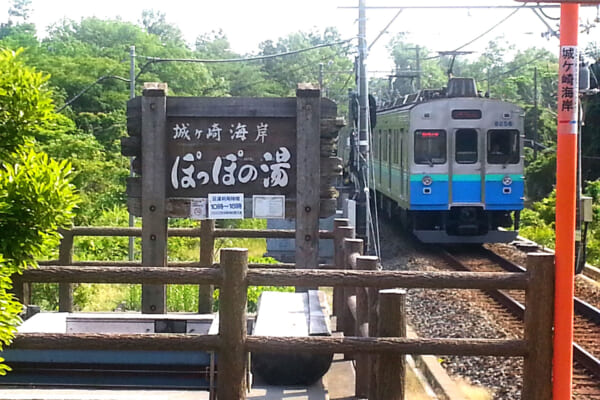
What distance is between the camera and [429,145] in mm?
16312

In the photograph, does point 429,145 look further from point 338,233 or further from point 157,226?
point 157,226

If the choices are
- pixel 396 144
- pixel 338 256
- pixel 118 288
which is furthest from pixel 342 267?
pixel 396 144

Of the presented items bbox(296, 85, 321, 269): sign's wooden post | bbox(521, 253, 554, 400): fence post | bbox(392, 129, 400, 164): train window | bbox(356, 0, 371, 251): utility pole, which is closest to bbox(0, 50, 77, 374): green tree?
bbox(521, 253, 554, 400): fence post

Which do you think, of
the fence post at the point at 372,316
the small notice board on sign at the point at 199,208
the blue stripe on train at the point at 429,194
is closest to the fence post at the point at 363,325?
the fence post at the point at 372,316

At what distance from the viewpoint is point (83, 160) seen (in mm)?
24219

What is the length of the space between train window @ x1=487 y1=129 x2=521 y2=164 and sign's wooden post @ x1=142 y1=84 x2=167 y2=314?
11.2 metres

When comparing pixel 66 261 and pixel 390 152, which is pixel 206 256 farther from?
pixel 390 152

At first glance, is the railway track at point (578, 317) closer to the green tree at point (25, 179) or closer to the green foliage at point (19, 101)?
the green tree at point (25, 179)

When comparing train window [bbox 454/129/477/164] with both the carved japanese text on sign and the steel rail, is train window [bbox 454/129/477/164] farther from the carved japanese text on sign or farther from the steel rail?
the carved japanese text on sign

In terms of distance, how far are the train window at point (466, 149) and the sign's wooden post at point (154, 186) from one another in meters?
11.0

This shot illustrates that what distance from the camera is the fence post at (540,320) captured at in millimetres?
4176

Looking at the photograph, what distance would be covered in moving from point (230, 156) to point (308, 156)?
0.55m

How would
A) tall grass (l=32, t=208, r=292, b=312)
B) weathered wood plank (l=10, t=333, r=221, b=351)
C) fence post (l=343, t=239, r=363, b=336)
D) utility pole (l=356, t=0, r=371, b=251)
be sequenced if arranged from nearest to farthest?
weathered wood plank (l=10, t=333, r=221, b=351)
fence post (l=343, t=239, r=363, b=336)
tall grass (l=32, t=208, r=292, b=312)
utility pole (l=356, t=0, r=371, b=251)

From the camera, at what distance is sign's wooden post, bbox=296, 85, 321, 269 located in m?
6.13
